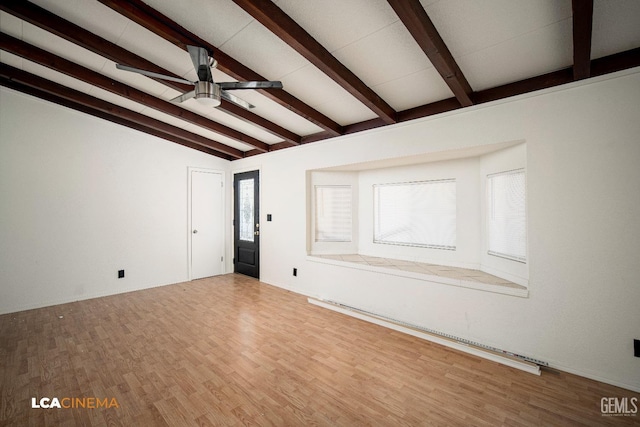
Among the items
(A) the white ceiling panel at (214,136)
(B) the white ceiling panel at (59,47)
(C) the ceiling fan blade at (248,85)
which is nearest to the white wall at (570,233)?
(C) the ceiling fan blade at (248,85)

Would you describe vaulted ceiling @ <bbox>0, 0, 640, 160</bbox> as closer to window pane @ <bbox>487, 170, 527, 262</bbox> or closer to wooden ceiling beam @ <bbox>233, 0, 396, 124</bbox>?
wooden ceiling beam @ <bbox>233, 0, 396, 124</bbox>

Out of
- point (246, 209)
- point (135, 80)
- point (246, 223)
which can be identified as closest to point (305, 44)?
point (135, 80)

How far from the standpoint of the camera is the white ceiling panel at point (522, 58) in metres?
1.97

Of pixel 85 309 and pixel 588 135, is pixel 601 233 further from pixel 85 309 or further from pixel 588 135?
pixel 85 309

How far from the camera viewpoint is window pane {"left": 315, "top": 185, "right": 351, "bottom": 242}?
4.42 m

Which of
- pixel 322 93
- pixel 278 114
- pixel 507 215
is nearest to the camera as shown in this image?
pixel 507 215

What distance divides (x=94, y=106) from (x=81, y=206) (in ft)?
5.21

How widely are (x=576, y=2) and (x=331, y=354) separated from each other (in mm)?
3225

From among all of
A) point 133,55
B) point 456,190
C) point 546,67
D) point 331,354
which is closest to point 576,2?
point 546,67

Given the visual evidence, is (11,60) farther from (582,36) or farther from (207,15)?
(582,36)

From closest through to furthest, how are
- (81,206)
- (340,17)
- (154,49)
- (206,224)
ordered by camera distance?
1. (340,17)
2. (154,49)
3. (81,206)
4. (206,224)

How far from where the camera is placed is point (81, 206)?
4.14m

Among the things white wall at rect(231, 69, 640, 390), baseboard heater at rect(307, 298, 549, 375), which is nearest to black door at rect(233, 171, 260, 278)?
A: baseboard heater at rect(307, 298, 549, 375)

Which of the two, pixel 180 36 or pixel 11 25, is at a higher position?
pixel 11 25
